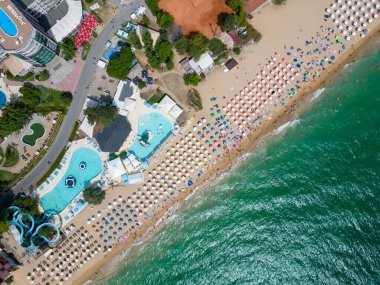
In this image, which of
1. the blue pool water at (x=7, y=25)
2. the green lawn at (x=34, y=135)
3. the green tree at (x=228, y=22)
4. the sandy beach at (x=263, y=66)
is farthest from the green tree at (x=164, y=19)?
the green lawn at (x=34, y=135)

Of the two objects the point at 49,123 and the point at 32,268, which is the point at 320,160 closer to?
the point at 49,123

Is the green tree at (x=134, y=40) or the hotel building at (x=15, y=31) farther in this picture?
the green tree at (x=134, y=40)

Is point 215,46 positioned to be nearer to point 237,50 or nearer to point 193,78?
point 237,50

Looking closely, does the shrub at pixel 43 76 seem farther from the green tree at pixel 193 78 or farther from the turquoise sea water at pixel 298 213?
the turquoise sea water at pixel 298 213

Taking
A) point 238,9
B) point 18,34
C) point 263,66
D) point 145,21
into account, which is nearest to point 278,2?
point 238,9

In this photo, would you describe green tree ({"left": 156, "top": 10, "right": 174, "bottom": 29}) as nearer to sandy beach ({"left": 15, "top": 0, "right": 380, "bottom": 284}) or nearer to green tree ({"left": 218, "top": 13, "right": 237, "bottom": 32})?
green tree ({"left": 218, "top": 13, "right": 237, "bottom": 32})

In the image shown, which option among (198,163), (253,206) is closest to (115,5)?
(198,163)
